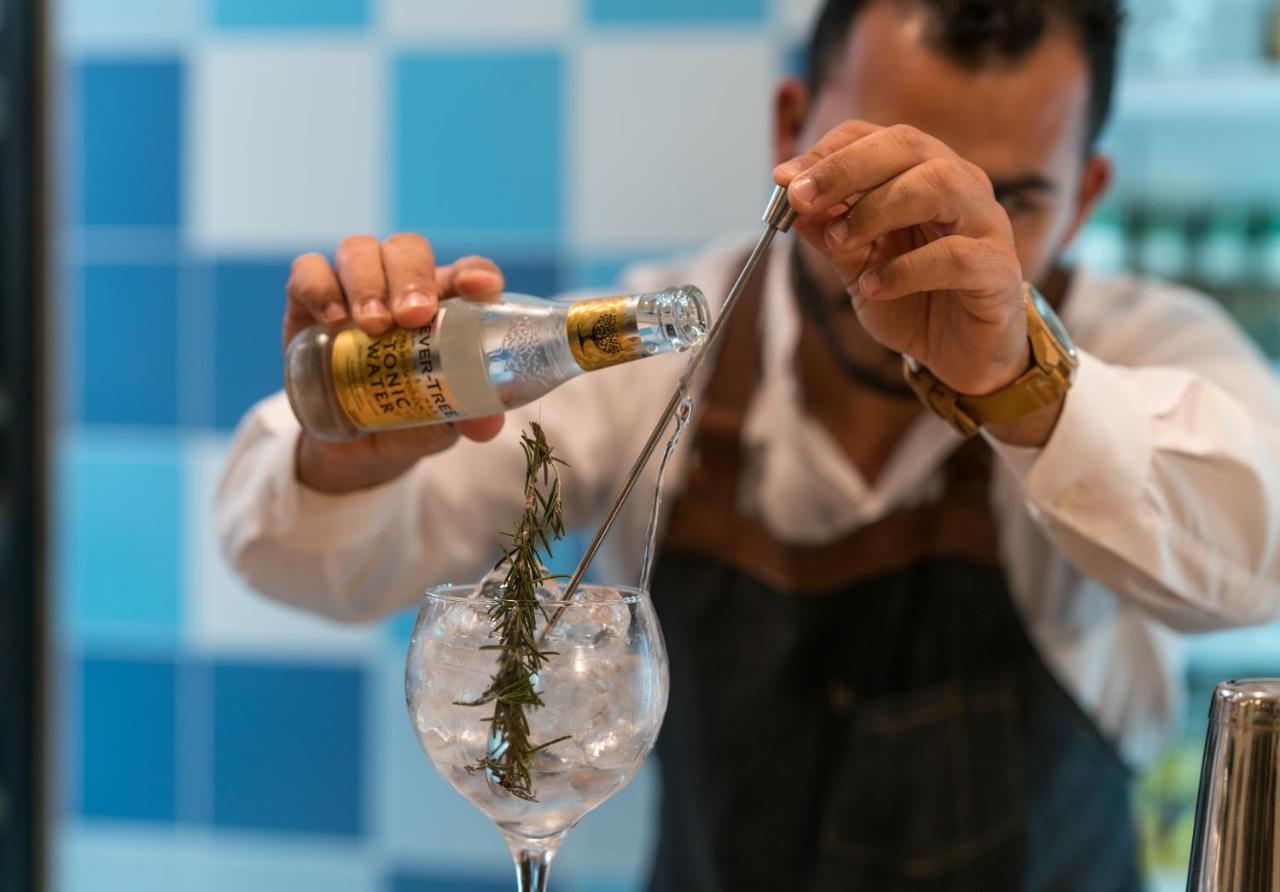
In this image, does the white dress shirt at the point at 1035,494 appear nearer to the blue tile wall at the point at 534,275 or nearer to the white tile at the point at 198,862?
the blue tile wall at the point at 534,275

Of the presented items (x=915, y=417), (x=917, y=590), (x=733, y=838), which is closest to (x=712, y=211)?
(x=915, y=417)

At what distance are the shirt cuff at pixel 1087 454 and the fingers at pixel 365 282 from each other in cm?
43

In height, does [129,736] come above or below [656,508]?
below

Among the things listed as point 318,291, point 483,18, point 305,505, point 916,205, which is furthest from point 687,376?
point 483,18

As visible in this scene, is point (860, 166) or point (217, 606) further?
point (217, 606)

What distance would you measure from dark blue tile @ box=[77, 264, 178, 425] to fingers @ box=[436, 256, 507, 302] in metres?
1.42

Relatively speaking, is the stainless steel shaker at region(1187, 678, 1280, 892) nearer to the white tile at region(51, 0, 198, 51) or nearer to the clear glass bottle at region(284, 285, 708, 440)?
the clear glass bottle at region(284, 285, 708, 440)

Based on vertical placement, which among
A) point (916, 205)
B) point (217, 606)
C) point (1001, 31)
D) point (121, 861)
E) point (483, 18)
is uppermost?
point (483, 18)

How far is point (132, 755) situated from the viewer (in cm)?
224

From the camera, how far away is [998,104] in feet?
3.82

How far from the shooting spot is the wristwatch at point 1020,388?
0.93 m

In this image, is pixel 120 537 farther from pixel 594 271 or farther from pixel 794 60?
pixel 794 60

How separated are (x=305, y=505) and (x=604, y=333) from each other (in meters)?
0.47

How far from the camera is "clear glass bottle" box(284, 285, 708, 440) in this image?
31.3 inches
